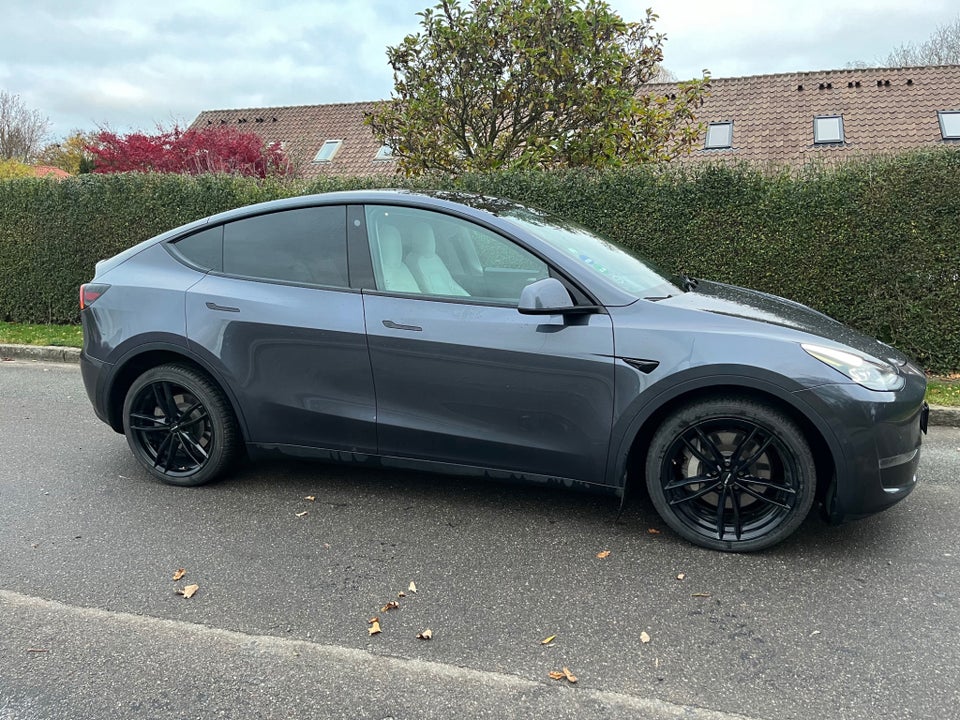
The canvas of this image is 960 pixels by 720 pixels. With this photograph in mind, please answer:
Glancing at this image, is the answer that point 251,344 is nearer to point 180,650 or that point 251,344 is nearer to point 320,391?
point 320,391

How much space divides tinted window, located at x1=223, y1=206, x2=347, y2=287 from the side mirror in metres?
1.03

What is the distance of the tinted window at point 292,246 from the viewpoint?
12.3 ft

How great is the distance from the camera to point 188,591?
2914mm

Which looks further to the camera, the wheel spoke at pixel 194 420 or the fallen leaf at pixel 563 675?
the wheel spoke at pixel 194 420

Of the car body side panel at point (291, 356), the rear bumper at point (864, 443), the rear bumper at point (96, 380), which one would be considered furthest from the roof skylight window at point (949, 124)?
the rear bumper at point (96, 380)

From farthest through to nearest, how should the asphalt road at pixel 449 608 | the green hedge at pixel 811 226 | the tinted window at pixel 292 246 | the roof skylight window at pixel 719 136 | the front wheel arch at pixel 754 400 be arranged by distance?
the roof skylight window at pixel 719 136 < the green hedge at pixel 811 226 < the tinted window at pixel 292 246 < the front wheel arch at pixel 754 400 < the asphalt road at pixel 449 608

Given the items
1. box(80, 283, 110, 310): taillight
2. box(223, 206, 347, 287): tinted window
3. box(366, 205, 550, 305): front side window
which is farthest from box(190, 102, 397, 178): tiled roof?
box(366, 205, 550, 305): front side window

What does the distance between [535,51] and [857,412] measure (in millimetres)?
5990

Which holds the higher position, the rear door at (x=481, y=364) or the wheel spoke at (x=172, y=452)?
the rear door at (x=481, y=364)

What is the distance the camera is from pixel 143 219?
946 centimetres

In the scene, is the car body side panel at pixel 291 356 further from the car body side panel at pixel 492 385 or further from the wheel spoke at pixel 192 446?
the wheel spoke at pixel 192 446

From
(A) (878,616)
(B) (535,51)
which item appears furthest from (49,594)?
(B) (535,51)

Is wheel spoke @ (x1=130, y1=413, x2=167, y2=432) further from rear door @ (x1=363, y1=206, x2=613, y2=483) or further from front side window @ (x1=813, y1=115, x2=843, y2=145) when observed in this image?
front side window @ (x1=813, y1=115, x2=843, y2=145)

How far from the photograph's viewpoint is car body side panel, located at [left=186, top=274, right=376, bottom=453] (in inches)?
141
